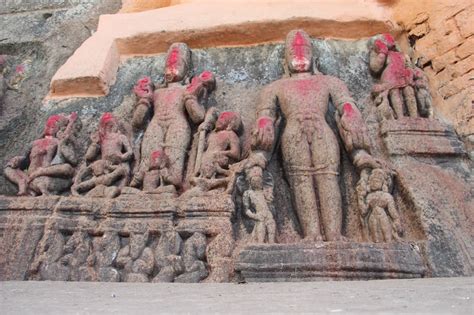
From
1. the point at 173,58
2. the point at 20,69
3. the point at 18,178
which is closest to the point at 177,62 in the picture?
the point at 173,58

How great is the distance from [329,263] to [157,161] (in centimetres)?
140

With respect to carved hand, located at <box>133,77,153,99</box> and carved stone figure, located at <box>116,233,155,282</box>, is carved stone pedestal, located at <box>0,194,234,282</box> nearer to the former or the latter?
carved stone figure, located at <box>116,233,155,282</box>

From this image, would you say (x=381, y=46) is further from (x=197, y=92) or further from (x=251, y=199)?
(x=251, y=199)

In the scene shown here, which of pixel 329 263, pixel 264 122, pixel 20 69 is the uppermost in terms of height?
pixel 20 69

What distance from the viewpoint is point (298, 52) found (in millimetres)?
3473

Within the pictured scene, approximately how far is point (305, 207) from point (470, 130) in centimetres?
149

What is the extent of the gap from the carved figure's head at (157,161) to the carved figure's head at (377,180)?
4.72 ft

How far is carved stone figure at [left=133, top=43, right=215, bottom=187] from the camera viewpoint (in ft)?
10.1

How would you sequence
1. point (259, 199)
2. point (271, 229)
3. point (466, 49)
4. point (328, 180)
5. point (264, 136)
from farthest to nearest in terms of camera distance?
point (466, 49) < point (264, 136) < point (328, 180) < point (259, 199) < point (271, 229)

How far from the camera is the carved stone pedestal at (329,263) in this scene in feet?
7.10

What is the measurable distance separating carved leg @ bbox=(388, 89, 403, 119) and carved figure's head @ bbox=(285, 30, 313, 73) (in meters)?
0.70

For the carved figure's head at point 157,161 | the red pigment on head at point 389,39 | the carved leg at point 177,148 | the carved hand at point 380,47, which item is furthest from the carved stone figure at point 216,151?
the red pigment on head at point 389,39

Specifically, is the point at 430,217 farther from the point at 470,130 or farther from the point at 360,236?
the point at 470,130

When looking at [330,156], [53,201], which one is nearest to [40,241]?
[53,201]
